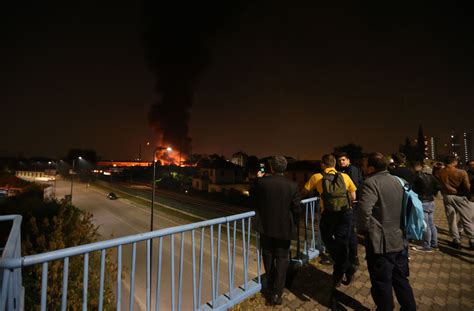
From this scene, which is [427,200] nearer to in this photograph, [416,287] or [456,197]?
[456,197]

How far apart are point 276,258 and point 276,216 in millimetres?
635

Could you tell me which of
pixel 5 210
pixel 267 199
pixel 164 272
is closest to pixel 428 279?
pixel 267 199

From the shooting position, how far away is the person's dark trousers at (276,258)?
3.41 m

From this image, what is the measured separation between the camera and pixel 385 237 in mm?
2871

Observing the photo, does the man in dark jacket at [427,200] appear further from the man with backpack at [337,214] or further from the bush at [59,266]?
the bush at [59,266]

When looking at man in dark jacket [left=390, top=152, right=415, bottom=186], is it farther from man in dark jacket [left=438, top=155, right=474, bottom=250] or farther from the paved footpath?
man in dark jacket [left=438, top=155, right=474, bottom=250]

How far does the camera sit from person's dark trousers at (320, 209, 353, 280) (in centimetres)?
367

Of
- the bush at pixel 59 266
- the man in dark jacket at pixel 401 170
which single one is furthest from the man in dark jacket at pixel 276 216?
the bush at pixel 59 266

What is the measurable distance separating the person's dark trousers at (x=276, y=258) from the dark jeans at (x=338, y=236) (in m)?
0.80

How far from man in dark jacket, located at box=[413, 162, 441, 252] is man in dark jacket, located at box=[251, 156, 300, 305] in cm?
375

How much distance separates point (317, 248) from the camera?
523 cm

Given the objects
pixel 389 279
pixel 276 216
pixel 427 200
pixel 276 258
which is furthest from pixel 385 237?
pixel 427 200

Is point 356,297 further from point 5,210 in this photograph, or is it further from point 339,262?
point 5,210

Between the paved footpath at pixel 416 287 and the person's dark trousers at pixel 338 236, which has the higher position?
the person's dark trousers at pixel 338 236
